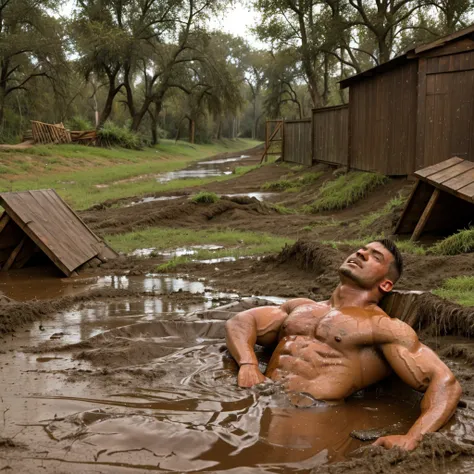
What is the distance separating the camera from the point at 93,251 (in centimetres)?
987

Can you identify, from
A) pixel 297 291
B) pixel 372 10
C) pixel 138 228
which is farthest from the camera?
pixel 372 10

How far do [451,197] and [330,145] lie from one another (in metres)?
13.0

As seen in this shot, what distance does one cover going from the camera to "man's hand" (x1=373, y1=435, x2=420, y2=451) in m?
3.53

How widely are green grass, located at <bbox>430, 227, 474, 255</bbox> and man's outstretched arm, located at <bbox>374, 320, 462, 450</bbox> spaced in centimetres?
482

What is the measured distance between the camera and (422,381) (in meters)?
4.05

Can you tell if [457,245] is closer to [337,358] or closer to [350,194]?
[337,358]

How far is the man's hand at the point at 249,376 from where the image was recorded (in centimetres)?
452

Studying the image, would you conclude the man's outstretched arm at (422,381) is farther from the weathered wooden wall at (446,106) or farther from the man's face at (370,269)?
the weathered wooden wall at (446,106)

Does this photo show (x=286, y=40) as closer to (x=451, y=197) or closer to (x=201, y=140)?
(x=201, y=140)

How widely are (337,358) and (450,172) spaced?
6.31m

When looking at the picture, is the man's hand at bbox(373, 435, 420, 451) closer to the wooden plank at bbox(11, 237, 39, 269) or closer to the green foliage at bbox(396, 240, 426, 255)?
the green foliage at bbox(396, 240, 426, 255)

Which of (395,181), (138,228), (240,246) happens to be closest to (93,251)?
(240,246)

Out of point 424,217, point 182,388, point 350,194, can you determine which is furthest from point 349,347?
point 350,194

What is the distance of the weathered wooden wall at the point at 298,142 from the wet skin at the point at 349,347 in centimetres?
2134
